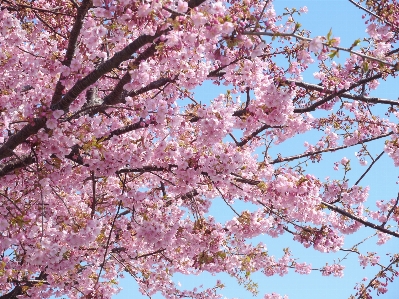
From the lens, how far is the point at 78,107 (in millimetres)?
6227

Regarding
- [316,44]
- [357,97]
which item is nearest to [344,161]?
[357,97]

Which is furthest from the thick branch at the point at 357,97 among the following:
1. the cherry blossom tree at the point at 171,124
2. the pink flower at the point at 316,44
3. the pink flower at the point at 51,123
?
the pink flower at the point at 51,123

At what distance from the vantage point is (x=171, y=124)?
6.24 m

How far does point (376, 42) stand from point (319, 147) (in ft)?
7.88

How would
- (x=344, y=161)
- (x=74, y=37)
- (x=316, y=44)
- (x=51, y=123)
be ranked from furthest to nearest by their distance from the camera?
(x=344, y=161) < (x=51, y=123) < (x=74, y=37) < (x=316, y=44)

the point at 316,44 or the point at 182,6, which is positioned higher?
the point at 182,6

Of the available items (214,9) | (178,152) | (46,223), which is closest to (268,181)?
(178,152)

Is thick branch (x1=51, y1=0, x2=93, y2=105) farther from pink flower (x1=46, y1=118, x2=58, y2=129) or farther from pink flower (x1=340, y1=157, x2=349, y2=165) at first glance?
pink flower (x1=340, y1=157, x2=349, y2=165)

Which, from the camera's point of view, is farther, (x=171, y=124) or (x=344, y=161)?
(x=344, y=161)

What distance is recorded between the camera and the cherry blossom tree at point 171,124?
5078 millimetres

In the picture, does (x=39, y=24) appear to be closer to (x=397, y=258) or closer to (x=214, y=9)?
(x=214, y=9)

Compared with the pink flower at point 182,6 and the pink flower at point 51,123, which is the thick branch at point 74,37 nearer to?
the pink flower at point 51,123

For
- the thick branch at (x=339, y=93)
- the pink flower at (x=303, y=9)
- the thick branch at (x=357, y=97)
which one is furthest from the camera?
the pink flower at (x=303, y=9)

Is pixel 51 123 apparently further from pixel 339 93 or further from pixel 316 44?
pixel 339 93
